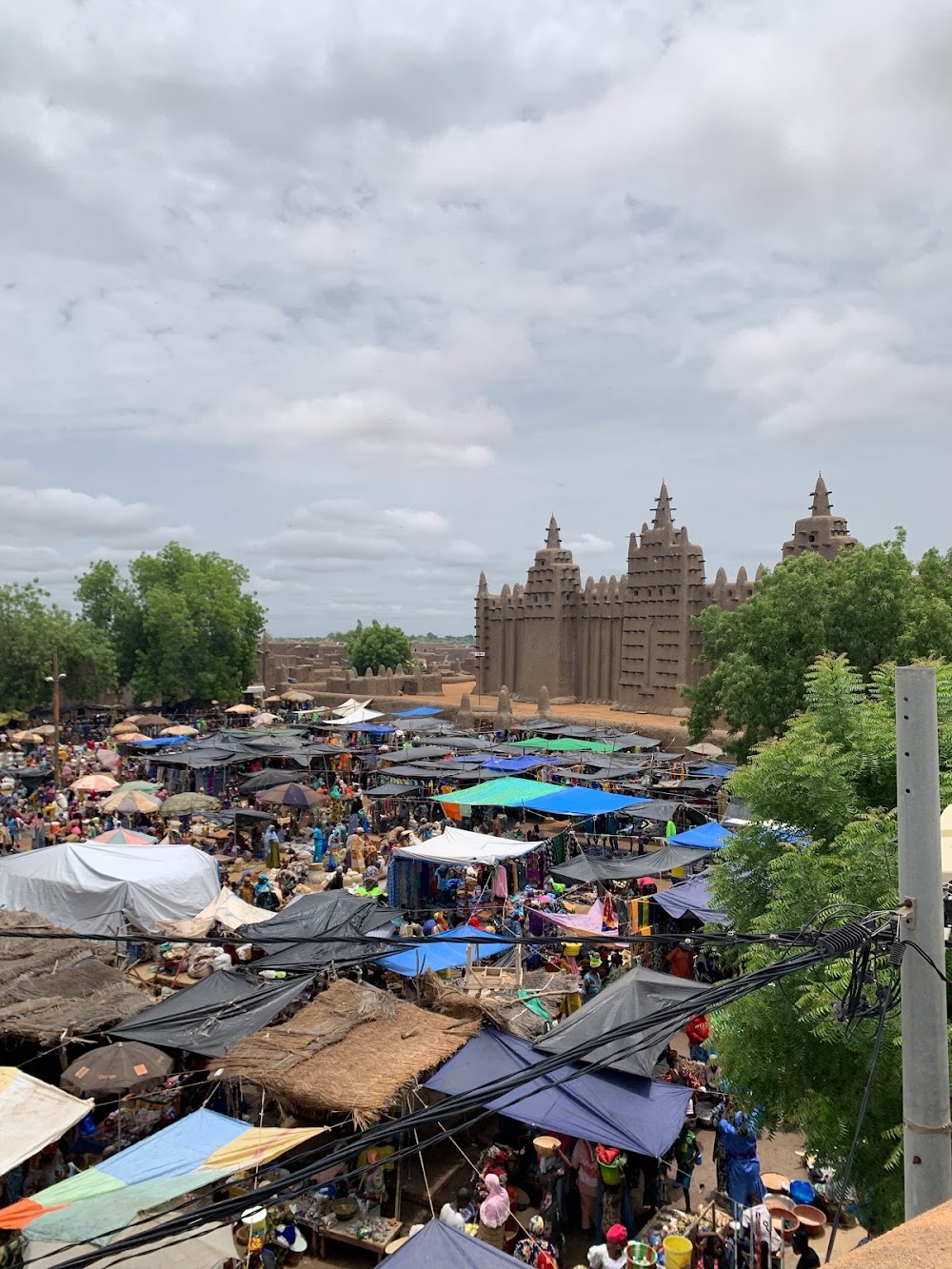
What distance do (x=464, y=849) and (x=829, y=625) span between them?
11749 millimetres

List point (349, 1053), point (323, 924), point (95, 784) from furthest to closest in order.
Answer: point (95, 784) < point (323, 924) < point (349, 1053)

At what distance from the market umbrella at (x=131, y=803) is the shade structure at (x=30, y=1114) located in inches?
627

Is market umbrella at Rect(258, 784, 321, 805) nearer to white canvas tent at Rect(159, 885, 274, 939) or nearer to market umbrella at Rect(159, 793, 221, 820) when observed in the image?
market umbrella at Rect(159, 793, 221, 820)

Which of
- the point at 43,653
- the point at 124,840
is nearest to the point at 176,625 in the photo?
the point at 43,653

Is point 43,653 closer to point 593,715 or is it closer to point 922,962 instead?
point 593,715

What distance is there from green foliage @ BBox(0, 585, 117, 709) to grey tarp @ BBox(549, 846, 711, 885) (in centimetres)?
4069

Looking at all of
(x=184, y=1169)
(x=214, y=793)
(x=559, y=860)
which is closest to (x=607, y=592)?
(x=214, y=793)

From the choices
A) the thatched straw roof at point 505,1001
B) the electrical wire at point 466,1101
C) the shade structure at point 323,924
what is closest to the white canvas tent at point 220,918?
the shade structure at point 323,924

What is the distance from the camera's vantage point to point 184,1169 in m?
8.15

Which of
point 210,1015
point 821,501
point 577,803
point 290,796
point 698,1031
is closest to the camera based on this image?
point 210,1015

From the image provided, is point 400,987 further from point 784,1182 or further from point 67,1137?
point 784,1182

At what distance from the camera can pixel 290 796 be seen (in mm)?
26047

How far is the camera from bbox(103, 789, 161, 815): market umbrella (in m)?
25.1

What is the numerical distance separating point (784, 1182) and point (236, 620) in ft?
180
